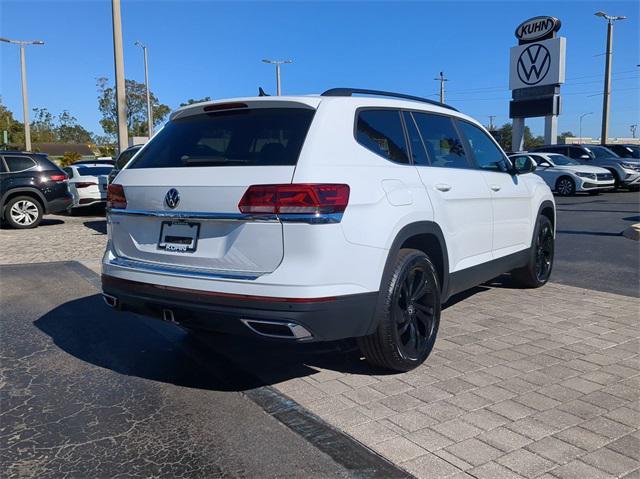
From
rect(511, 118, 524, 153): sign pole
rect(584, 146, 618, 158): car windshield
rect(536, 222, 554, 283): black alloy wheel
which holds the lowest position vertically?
rect(536, 222, 554, 283): black alloy wheel

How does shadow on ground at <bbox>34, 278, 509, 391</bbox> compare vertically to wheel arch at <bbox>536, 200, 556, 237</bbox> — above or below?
below

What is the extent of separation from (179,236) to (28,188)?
452 inches

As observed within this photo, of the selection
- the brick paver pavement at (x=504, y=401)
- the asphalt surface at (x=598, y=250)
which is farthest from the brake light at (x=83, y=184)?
the brick paver pavement at (x=504, y=401)

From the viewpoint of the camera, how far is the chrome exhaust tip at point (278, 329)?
10.7 feet

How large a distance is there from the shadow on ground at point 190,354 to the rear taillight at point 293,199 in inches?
47.1

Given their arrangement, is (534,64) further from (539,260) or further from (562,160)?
(539,260)

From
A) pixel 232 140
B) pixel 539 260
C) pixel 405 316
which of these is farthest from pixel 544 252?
pixel 232 140

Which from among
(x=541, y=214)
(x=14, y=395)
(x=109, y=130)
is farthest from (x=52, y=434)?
(x=109, y=130)

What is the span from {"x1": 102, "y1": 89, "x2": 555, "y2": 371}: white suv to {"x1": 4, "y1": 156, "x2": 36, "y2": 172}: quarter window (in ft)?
35.6

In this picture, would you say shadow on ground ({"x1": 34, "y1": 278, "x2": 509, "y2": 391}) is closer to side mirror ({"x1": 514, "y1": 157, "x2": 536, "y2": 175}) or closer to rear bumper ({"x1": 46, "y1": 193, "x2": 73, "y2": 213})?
side mirror ({"x1": 514, "y1": 157, "x2": 536, "y2": 175})

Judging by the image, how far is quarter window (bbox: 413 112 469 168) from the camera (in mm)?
4586

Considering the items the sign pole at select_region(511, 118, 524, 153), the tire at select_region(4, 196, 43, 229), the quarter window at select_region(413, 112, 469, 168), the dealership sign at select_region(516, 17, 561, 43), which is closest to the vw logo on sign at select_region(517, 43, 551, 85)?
the dealership sign at select_region(516, 17, 561, 43)

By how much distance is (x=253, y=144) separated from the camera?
3.62 m

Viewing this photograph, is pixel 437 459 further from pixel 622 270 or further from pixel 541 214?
pixel 622 270
